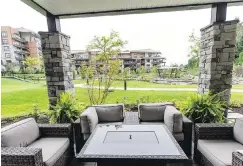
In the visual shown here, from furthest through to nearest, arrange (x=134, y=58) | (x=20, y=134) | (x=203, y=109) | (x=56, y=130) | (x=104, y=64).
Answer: (x=134, y=58), (x=104, y=64), (x=203, y=109), (x=56, y=130), (x=20, y=134)

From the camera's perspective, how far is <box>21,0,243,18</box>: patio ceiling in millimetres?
2705

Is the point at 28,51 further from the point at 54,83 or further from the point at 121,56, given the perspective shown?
the point at 121,56

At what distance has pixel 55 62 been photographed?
338cm

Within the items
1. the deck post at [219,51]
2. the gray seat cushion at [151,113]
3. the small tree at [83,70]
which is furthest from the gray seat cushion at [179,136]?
the small tree at [83,70]

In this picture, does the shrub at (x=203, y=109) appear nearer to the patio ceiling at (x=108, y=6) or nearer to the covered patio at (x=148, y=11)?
the covered patio at (x=148, y=11)

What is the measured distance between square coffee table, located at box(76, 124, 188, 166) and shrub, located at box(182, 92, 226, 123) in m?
0.89

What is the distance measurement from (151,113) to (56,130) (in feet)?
5.31

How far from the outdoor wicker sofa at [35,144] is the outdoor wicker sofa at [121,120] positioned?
7.4 inches

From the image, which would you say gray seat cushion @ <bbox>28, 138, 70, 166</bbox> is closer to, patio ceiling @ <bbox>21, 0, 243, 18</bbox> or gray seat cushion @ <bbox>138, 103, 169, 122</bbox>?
gray seat cushion @ <bbox>138, 103, 169, 122</bbox>

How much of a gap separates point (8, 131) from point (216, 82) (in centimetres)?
347

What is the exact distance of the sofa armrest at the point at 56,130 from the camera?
244 cm

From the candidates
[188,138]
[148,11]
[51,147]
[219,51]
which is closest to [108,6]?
[148,11]

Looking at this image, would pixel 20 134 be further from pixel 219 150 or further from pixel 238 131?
pixel 238 131

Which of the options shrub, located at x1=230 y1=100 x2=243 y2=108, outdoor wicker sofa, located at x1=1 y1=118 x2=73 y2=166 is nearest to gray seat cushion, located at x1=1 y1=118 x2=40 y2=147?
outdoor wicker sofa, located at x1=1 y1=118 x2=73 y2=166
